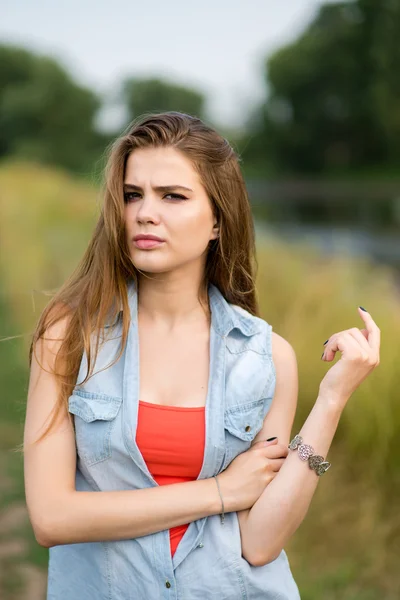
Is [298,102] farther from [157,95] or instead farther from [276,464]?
[276,464]

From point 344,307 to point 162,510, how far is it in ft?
9.49

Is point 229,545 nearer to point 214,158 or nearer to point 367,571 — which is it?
point 214,158

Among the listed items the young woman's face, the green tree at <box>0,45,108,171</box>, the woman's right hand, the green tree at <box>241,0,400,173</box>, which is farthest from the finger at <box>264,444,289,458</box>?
the green tree at <box>241,0,400,173</box>

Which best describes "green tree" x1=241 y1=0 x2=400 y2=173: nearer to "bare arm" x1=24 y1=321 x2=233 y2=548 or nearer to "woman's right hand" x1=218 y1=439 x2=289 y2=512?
"woman's right hand" x1=218 y1=439 x2=289 y2=512

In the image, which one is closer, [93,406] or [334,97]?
[93,406]

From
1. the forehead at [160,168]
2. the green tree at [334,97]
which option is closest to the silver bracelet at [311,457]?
the forehead at [160,168]

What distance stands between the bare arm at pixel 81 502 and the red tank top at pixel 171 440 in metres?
0.05

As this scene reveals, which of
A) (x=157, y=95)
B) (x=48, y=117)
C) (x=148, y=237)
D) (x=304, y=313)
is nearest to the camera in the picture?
(x=148, y=237)

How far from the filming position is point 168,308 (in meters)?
1.91

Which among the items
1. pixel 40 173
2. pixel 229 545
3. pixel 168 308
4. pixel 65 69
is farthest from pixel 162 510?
pixel 65 69

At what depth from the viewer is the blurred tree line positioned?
110ft

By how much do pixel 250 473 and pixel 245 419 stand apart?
0.13m

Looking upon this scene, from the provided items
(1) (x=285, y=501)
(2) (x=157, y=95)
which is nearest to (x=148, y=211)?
(1) (x=285, y=501)

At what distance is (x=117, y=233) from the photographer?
180cm
